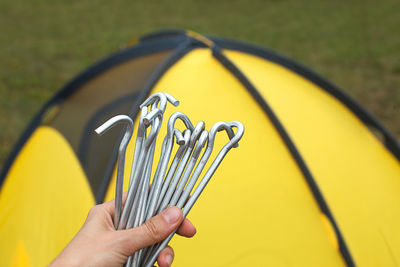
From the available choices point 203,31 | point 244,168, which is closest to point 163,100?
point 244,168

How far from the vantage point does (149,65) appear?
159cm

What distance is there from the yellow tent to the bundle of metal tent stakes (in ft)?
1.59

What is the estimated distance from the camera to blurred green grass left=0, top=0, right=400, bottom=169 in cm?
380

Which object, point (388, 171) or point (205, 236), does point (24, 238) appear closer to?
point (205, 236)

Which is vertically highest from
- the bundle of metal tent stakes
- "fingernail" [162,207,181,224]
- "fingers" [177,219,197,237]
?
the bundle of metal tent stakes

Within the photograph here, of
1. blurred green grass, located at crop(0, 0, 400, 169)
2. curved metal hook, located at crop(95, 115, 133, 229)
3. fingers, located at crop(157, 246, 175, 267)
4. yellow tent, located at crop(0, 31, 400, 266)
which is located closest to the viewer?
curved metal hook, located at crop(95, 115, 133, 229)

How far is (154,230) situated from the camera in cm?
64

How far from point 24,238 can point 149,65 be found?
778 mm

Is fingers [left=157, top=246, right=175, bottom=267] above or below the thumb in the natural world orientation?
below

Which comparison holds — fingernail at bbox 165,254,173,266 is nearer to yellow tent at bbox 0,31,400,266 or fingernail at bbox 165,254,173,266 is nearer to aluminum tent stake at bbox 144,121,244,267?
aluminum tent stake at bbox 144,121,244,267

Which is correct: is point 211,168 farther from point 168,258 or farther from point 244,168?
point 244,168

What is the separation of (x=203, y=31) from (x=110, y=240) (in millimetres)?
6239

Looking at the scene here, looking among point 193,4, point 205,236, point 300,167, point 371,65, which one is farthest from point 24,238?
point 193,4

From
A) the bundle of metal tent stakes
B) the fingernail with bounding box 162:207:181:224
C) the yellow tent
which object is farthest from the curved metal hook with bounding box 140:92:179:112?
the yellow tent
